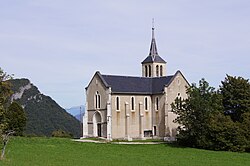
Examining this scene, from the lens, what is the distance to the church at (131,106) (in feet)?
222

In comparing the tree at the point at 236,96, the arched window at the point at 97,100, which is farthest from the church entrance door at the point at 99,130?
the tree at the point at 236,96

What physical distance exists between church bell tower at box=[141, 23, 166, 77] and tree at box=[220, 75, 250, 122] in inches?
519

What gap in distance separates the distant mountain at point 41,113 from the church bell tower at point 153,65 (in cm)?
3919

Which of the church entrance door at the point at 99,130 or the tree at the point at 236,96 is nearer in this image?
the tree at the point at 236,96

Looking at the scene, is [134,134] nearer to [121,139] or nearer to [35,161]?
[121,139]

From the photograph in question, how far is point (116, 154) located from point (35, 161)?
12.5 metres

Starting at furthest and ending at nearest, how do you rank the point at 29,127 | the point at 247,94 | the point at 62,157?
1. the point at 29,127
2. the point at 247,94
3. the point at 62,157

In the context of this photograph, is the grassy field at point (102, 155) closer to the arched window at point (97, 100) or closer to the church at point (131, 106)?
the church at point (131, 106)

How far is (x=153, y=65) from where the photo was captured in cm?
7506

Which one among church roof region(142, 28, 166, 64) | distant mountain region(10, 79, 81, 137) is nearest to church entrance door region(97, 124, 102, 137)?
church roof region(142, 28, 166, 64)

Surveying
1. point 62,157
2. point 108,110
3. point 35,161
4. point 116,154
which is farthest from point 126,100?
point 35,161

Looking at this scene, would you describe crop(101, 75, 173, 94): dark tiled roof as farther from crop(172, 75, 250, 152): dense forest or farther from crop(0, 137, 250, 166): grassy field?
crop(0, 137, 250, 166): grassy field

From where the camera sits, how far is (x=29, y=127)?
112m

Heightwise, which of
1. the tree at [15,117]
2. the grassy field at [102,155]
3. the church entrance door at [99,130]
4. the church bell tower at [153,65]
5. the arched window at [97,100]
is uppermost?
the church bell tower at [153,65]
